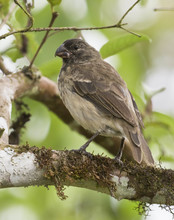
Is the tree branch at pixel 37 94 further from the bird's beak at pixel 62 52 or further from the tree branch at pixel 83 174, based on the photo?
the tree branch at pixel 83 174

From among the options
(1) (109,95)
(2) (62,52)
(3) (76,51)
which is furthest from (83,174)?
(3) (76,51)

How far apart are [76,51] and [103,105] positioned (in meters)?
1.24

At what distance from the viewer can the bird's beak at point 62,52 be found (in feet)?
17.2

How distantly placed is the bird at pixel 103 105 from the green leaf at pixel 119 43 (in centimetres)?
31

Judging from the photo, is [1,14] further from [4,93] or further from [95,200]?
[95,200]

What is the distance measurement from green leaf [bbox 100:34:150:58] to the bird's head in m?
0.71

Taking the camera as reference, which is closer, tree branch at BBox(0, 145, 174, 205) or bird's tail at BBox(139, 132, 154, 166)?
tree branch at BBox(0, 145, 174, 205)

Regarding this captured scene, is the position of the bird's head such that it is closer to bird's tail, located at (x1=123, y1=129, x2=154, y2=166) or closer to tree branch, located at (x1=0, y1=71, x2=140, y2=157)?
tree branch, located at (x1=0, y1=71, x2=140, y2=157)

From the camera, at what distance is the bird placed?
170 inches

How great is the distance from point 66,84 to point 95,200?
157cm

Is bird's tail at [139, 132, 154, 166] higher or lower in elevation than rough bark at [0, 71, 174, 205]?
lower

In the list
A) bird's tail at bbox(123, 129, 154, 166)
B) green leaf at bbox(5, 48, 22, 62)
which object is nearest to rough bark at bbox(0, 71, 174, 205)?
bird's tail at bbox(123, 129, 154, 166)

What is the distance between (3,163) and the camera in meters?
3.05

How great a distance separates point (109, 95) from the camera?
14.9ft
